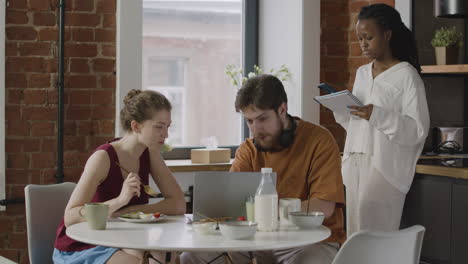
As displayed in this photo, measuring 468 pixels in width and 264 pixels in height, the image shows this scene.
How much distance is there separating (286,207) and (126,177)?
662mm

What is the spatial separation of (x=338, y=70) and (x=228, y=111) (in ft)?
2.46

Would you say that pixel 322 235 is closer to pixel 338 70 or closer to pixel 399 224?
pixel 399 224

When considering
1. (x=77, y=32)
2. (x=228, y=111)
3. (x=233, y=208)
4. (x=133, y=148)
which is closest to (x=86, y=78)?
(x=77, y=32)

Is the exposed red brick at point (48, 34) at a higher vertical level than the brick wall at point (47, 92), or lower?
higher

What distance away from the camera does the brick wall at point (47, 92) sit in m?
3.80

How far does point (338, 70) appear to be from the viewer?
14.8 feet

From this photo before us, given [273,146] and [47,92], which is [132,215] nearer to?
[273,146]

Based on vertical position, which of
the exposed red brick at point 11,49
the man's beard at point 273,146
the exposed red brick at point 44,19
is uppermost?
the exposed red brick at point 44,19

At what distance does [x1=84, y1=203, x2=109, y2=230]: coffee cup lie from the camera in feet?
7.49

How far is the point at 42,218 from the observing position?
285 centimetres

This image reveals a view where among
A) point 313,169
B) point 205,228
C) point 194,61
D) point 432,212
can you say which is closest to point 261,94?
point 313,169

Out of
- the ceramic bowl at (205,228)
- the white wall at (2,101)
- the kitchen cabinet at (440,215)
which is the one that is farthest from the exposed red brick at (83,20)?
the ceramic bowl at (205,228)

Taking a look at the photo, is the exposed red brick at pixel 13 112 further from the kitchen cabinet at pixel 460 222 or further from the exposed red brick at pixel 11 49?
the kitchen cabinet at pixel 460 222

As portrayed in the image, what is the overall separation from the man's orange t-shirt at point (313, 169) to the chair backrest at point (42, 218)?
0.89m
